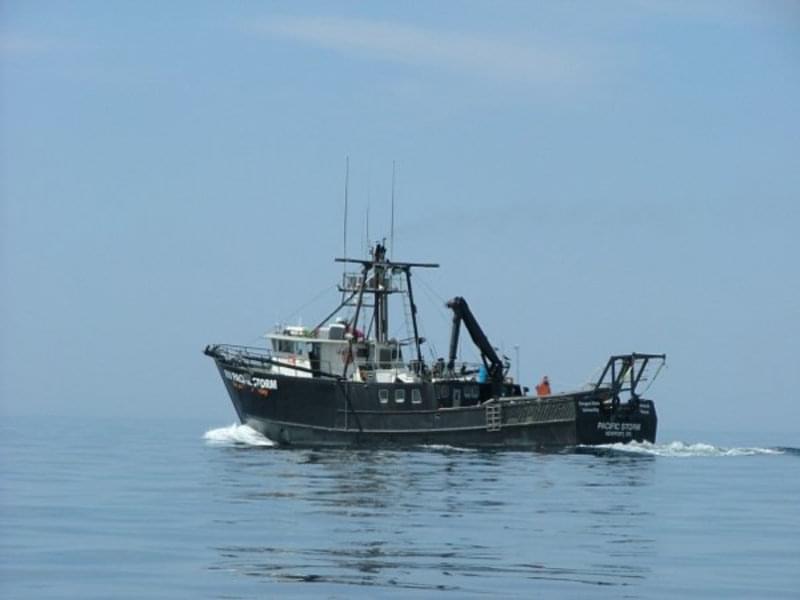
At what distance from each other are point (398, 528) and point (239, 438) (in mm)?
35792

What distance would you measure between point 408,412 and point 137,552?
1254 inches

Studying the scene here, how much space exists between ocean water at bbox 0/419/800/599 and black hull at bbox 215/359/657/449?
12.9 ft

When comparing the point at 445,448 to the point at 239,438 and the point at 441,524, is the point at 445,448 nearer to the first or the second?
the point at 239,438

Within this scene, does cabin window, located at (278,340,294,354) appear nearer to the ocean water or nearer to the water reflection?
the ocean water

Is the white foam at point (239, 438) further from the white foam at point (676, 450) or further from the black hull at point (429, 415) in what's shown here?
the white foam at point (676, 450)

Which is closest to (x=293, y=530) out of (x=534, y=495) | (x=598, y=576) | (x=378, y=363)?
(x=598, y=576)

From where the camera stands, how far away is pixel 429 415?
56125 millimetres

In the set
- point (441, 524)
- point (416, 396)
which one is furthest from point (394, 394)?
point (441, 524)

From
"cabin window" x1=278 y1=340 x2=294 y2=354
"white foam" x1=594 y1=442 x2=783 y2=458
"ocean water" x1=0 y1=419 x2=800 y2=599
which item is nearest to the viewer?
"ocean water" x1=0 y1=419 x2=800 y2=599

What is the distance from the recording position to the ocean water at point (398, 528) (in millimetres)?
22406

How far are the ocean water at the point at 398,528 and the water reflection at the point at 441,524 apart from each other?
0.06m

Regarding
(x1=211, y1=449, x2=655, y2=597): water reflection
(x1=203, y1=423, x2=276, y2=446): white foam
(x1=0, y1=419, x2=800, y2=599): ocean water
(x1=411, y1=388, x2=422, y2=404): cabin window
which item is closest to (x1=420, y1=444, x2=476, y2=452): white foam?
(x1=411, y1=388, x2=422, y2=404): cabin window

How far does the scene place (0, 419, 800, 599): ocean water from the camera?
22406mm

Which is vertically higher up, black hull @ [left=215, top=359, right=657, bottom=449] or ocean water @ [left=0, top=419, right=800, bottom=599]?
black hull @ [left=215, top=359, right=657, bottom=449]
